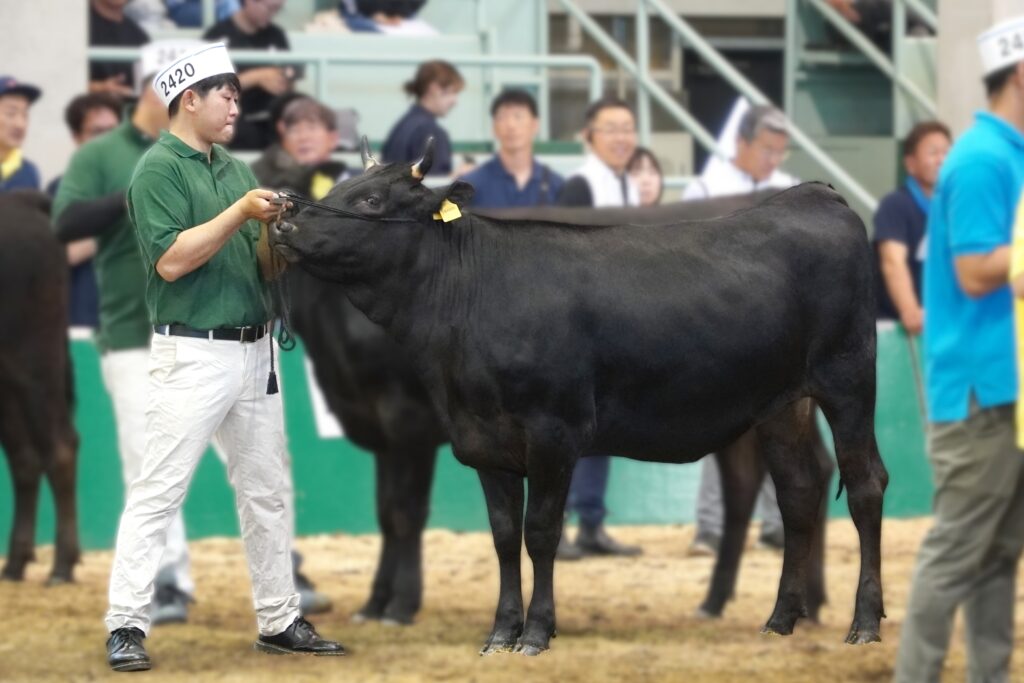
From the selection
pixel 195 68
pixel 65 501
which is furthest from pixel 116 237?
pixel 195 68

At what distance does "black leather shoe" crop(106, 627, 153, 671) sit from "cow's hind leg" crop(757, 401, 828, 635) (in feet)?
6.14

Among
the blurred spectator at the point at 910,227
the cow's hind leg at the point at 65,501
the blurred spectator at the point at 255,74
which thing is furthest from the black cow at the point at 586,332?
the blurred spectator at the point at 255,74

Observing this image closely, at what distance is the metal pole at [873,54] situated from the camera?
1466 centimetres

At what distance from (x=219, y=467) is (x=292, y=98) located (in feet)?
7.27

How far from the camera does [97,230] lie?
26.0 ft

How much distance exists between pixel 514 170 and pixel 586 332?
4.91m

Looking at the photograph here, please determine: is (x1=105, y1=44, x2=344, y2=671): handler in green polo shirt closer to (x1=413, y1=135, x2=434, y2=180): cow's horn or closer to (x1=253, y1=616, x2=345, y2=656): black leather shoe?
(x1=253, y1=616, x2=345, y2=656): black leather shoe

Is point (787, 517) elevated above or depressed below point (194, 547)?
above

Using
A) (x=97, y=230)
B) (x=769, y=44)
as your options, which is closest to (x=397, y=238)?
(x=97, y=230)

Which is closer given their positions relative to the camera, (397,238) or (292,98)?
(397,238)

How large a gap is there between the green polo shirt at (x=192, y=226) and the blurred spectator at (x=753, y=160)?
3.47 metres

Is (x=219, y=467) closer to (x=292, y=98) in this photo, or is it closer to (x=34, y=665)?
(x=292, y=98)

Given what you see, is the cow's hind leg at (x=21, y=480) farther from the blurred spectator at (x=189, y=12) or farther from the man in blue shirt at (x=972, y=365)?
the man in blue shirt at (x=972, y=365)

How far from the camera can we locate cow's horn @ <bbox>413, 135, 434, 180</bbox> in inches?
176
